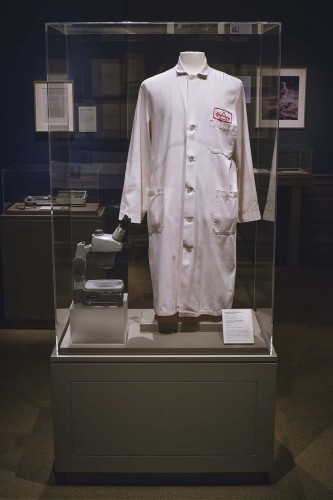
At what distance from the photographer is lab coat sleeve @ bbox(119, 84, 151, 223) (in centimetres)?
322

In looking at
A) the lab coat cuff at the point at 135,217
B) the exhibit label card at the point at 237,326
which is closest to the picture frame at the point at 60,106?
the lab coat cuff at the point at 135,217

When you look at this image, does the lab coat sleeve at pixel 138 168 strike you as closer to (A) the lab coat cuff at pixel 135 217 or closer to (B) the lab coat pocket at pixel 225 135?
(A) the lab coat cuff at pixel 135 217

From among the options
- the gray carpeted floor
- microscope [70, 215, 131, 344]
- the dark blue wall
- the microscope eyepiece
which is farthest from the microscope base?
the dark blue wall

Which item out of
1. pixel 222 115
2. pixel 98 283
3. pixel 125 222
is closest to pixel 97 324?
pixel 98 283

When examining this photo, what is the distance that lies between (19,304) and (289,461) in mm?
2392

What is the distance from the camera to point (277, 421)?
3959mm

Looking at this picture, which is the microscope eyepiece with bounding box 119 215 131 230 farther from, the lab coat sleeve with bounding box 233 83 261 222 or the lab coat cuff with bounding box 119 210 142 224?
the lab coat sleeve with bounding box 233 83 261 222

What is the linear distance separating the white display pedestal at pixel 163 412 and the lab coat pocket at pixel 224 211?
1.56ft

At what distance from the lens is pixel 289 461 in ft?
11.6

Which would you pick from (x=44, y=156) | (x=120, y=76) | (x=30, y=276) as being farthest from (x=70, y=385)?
(x=44, y=156)

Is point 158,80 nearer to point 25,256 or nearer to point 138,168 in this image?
point 138,168

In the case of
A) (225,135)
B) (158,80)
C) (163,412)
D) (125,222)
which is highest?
(158,80)

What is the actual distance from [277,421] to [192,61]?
1.88m

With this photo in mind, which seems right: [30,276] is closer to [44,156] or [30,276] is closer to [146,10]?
[44,156]
